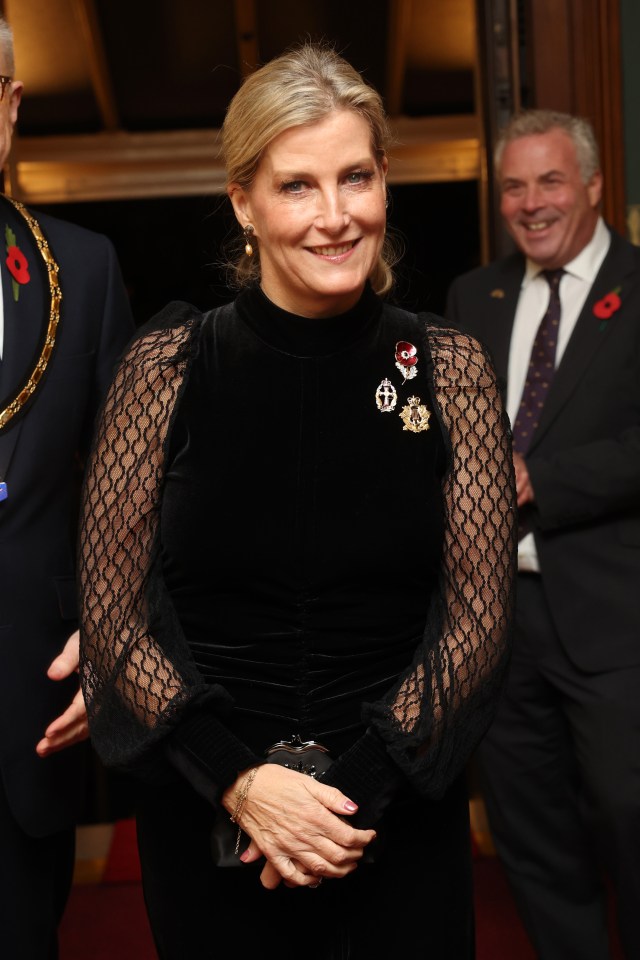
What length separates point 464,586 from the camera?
1861 millimetres

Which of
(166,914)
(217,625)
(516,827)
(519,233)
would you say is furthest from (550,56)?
(166,914)

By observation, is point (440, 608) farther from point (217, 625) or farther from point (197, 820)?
point (197, 820)

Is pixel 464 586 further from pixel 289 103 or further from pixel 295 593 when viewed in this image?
pixel 289 103

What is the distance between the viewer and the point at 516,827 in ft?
10.3

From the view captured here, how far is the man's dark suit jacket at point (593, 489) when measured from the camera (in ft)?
9.67

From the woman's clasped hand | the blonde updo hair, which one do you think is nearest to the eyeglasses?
the blonde updo hair

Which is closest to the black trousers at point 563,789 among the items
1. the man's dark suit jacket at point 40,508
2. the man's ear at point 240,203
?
the man's dark suit jacket at point 40,508

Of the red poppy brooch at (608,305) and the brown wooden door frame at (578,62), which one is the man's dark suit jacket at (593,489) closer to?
the red poppy brooch at (608,305)

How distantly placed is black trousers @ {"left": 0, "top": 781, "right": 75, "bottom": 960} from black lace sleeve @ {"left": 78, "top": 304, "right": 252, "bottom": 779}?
0.37 meters

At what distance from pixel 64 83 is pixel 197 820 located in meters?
4.87

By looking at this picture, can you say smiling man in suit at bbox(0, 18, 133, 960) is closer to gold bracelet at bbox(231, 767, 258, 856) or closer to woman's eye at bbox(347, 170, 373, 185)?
gold bracelet at bbox(231, 767, 258, 856)

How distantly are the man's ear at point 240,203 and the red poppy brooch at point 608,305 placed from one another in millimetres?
1383

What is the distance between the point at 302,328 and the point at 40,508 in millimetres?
576

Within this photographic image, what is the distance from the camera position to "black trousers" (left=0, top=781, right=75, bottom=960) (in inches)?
82.3
